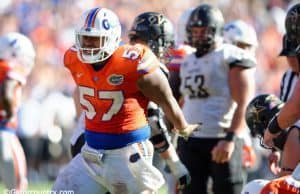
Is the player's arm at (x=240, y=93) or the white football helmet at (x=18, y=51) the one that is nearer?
the player's arm at (x=240, y=93)

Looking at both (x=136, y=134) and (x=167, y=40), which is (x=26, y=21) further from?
(x=136, y=134)

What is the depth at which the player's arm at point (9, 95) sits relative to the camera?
24.8 feet

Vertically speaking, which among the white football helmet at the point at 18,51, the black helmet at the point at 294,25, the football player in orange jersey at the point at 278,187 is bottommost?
the white football helmet at the point at 18,51

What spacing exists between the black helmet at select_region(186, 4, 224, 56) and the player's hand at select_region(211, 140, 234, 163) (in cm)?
76

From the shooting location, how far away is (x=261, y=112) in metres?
5.83

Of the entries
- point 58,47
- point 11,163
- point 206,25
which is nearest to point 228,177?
→ point 206,25

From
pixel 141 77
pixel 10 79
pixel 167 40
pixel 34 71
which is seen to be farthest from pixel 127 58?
pixel 34 71

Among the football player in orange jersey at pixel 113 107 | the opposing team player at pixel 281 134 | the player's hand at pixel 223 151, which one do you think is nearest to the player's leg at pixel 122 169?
the football player in orange jersey at pixel 113 107

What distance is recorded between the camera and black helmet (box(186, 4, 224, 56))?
23.5 feet

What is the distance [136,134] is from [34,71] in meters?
7.38

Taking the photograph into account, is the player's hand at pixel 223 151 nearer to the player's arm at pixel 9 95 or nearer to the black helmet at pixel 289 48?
the black helmet at pixel 289 48

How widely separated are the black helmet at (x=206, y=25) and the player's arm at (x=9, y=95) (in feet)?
4.93

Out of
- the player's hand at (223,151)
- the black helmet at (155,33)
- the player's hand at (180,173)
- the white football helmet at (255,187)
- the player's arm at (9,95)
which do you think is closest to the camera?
the white football helmet at (255,187)

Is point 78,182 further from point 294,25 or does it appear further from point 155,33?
point 294,25
